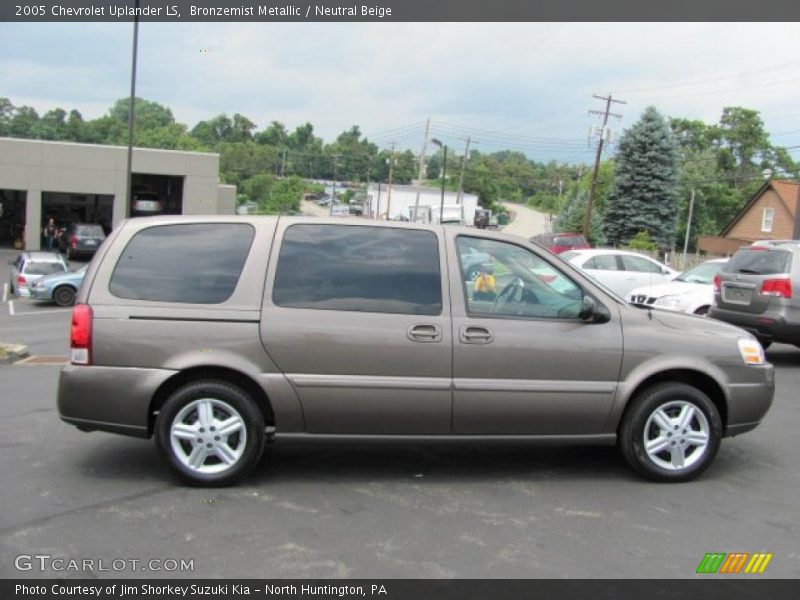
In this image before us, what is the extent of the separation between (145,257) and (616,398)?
3.25 metres

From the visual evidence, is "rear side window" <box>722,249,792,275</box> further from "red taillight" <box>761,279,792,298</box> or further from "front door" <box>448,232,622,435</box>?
"front door" <box>448,232,622,435</box>

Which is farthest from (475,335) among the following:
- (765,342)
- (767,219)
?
(767,219)

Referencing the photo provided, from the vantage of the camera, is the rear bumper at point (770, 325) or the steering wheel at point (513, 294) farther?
the rear bumper at point (770, 325)

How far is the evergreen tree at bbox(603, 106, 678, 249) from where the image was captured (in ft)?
143

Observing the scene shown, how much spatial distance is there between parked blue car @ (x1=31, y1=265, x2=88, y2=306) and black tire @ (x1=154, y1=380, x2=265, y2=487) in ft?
62.2

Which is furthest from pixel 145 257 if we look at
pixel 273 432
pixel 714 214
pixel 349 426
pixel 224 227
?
pixel 714 214

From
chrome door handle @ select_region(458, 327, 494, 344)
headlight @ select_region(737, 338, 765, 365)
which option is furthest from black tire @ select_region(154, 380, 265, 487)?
headlight @ select_region(737, 338, 765, 365)

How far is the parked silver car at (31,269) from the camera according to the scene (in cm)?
2244

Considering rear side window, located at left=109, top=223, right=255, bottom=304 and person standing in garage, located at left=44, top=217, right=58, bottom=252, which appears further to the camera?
person standing in garage, located at left=44, top=217, right=58, bottom=252

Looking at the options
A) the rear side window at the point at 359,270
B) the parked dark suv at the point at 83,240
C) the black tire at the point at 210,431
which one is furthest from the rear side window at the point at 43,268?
the rear side window at the point at 359,270

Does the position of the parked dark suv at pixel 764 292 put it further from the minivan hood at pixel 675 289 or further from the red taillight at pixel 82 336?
the red taillight at pixel 82 336

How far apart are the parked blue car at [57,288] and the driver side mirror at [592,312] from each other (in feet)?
65.5

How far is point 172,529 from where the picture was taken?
4.21 meters
